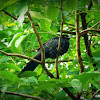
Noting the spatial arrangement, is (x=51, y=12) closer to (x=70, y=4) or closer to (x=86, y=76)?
(x=70, y=4)

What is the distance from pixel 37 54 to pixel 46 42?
0.98ft

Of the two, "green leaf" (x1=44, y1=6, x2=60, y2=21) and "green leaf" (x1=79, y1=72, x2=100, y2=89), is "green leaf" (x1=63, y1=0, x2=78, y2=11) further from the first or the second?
"green leaf" (x1=79, y1=72, x2=100, y2=89)

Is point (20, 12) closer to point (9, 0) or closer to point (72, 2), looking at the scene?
point (9, 0)

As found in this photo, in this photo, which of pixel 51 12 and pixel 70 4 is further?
pixel 51 12

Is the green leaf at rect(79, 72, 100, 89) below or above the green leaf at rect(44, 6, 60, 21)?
below

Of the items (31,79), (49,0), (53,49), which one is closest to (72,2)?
(49,0)

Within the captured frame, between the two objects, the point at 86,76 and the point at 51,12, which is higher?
the point at 51,12

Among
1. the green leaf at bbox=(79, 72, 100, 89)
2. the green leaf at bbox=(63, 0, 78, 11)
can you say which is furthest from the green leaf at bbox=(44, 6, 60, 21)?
the green leaf at bbox=(79, 72, 100, 89)

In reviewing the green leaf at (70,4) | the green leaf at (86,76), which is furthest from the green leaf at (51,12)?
the green leaf at (86,76)

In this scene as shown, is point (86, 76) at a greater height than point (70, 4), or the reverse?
point (70, 4)

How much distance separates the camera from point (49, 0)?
0.60 metres

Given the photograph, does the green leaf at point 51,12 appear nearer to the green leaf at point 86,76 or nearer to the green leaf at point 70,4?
the green leaf at point 70,4

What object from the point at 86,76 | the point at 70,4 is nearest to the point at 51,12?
the point at 70,4

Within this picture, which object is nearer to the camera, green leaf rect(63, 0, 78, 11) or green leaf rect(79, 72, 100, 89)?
green leaf rect(63, 0, 78, 11)
